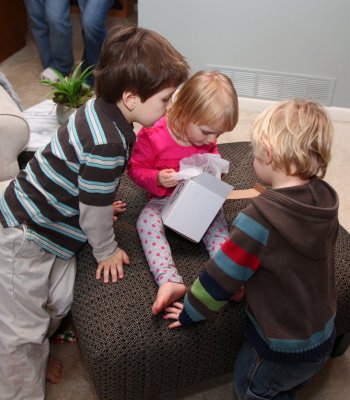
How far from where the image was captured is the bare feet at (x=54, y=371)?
1.35 meters

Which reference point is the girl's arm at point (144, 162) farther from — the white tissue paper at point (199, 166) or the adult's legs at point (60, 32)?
the adult's legs at point (60, 32)

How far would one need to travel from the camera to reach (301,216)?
0.86 meters

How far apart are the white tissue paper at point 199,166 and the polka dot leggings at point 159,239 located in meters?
0.14

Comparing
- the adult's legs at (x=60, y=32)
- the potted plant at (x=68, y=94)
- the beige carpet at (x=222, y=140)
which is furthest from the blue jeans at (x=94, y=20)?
the potted plant at (x=68, y=94)

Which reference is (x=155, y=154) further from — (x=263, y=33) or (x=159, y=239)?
(x=263, y=33)

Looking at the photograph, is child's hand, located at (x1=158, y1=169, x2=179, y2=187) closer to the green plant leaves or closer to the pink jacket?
the pink jacket

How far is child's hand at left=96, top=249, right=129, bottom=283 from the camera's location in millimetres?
1220

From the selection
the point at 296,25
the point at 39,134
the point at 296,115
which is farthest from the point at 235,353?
the point at 296,25

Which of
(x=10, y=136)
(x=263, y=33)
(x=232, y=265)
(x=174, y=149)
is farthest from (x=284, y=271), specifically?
(x=263, y=33)

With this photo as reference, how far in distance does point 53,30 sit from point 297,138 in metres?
2.20

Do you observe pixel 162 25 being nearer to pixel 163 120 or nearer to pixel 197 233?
pixel 163 120

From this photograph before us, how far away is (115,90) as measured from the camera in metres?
1.10

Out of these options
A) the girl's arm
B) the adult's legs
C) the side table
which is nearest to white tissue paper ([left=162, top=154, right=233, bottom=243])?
the girl's arm

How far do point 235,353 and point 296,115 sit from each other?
68 centimetres
